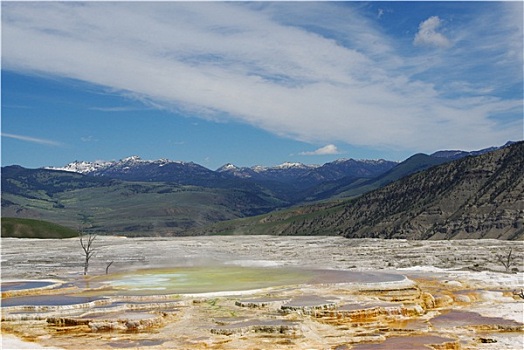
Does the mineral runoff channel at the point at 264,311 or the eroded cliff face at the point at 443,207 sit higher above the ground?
the eroded cliff face at the point at 443,207

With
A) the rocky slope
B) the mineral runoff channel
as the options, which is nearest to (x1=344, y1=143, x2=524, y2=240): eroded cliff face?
the rocky slope

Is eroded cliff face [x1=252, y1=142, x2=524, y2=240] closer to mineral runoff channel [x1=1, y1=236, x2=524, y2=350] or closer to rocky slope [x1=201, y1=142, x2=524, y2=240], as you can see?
rocky slope [x1=201, y1=142, x2=524, y2=240]

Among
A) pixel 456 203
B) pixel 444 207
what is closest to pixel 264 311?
pixel 444 207

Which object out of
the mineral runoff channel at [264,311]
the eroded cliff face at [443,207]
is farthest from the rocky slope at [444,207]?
the mineral runoff channel at [264,311]

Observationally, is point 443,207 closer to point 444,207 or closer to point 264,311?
point 444,207

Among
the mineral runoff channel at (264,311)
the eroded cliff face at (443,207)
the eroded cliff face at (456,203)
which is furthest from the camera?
the eroded cliff face at (443,207)

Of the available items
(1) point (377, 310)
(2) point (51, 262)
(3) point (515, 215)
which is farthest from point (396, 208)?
(1) point (377, 310)

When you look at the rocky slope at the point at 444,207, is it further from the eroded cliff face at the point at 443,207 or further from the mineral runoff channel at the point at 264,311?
the mineral runoff channel at the point at 264,311

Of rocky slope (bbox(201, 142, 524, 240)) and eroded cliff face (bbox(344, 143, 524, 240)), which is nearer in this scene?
eroded cliff face (bbox(344, 143, 524, 240))
